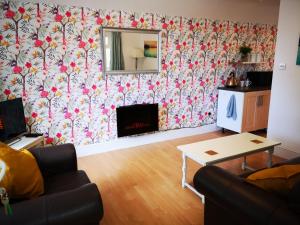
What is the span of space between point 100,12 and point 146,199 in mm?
2487

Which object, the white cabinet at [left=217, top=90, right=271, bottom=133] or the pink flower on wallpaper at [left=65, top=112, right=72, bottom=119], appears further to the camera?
the white cabinet at [left=217, top=90, right=271, bottom=133]

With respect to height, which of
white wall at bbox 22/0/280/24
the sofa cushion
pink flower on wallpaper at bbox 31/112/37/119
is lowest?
the sofa cushion

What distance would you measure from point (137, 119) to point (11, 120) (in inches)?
69.9

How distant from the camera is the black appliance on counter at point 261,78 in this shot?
15.3ft

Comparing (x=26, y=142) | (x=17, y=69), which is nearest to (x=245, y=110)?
(x=26, y=142)

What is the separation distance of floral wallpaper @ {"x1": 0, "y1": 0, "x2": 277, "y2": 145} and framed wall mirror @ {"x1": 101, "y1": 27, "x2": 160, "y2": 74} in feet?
0.30

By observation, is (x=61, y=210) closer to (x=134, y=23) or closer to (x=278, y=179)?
(x=278, y=179)

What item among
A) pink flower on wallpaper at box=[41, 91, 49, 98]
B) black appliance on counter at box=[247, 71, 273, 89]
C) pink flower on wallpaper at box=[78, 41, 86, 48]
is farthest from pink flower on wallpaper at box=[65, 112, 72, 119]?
black appliance on counter at box=[247, 71, 273, 89]

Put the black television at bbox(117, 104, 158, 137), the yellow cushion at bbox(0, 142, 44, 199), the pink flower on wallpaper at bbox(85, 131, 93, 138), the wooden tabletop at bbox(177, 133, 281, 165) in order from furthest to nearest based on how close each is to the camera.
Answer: the black television at bbox(117, 104, 158, 137)
the pink flower on wallpaper at bbox(85, 131, 93, 138)
the wooden tabletop at bbox(177, 133, 281, 165)
the yellow cushion at bbox(0, 142, 44, 199)

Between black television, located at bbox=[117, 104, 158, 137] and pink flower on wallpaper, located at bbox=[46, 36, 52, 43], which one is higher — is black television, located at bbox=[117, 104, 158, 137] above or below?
below

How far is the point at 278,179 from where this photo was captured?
1359 mm

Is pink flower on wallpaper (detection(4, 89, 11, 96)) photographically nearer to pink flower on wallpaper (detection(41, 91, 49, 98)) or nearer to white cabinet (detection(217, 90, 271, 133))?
pink flower on wallpaper (detection(41, 91, 49, 98))

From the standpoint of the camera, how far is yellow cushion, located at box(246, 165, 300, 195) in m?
1.31

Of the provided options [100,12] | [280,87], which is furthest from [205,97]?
[100,12]
